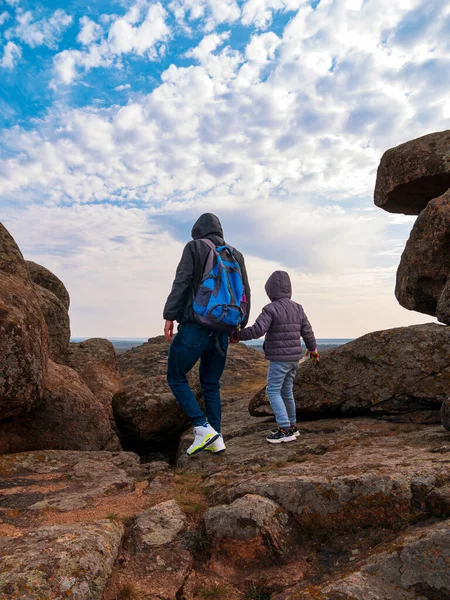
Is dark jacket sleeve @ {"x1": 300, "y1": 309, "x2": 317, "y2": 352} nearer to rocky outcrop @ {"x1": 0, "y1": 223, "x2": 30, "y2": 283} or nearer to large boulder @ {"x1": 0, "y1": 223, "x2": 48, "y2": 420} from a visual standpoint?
large boulder @ {"x1": 0, "y1": 223, "x2": 48, "y2": 420}

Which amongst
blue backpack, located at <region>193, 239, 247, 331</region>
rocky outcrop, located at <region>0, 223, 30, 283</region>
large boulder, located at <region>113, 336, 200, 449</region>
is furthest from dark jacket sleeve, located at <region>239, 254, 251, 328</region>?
rocky outcrop, located at <region>0, 223, 30, 283</region>

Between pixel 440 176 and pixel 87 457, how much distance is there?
14181 millimetres

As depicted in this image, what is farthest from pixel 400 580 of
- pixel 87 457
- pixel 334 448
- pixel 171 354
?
pixel 87 457

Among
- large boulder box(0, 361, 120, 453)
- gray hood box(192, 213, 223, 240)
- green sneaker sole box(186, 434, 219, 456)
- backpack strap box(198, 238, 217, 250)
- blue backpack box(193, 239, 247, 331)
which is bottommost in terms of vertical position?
green sneaker sole box(186, 434, 219, 456)

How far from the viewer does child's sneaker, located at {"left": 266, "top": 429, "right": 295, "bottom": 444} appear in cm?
1021

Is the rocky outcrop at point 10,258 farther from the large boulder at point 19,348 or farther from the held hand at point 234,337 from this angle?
the held hand at point 234,337

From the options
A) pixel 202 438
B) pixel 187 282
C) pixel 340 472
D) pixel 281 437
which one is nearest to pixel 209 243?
pixel 187 282

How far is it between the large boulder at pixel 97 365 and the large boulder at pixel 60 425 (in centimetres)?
419

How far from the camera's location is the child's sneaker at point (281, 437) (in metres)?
10.2

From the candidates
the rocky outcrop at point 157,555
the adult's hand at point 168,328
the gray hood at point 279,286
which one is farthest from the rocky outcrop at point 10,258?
the rocky outcrop at point 157,555

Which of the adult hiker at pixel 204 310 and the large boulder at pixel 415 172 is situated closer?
the adult hiker at pixel 204 310

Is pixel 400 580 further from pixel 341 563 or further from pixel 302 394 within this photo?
pixel 302 394

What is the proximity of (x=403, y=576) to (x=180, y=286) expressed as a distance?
6.22m

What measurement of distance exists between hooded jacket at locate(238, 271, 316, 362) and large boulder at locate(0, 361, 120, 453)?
5.34 m
